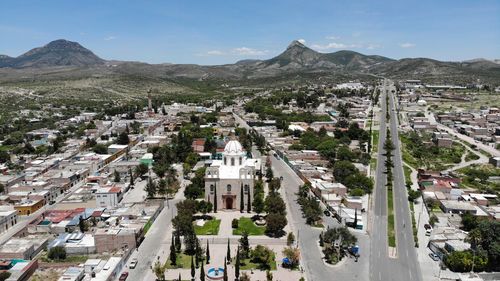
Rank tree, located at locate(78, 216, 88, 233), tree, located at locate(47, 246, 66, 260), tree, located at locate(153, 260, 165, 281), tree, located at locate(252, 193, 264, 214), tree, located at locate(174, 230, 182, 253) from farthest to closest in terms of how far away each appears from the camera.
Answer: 1. tree, located at locate(252, 193, 264, 214)
2. tree, located at locate(78, 216, 88, 233)
3. tree, located at locate(174, 230, 182, 253)
4. tree, located at locate(47, 246, 66, 260)
5. tree, located at locate(153, 260, 165, 281)

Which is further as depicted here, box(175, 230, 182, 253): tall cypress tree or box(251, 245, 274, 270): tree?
box(175, 230, 182, 253): tall cypress tree

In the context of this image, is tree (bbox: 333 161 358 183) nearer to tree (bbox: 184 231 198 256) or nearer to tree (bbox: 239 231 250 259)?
tree (bbox: 239 231 250 259)

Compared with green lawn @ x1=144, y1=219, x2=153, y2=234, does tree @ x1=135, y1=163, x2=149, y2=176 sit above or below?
above

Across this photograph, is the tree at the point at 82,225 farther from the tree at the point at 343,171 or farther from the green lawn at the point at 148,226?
the tree at the point at 343,171

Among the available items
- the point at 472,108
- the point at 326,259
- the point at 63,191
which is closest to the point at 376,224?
the point at 326,259

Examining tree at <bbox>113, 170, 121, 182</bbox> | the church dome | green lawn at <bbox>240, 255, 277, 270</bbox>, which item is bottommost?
green lawn at <bbox>240, 255, 277, 270</bbox>

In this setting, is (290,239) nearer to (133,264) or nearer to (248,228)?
(248,228)

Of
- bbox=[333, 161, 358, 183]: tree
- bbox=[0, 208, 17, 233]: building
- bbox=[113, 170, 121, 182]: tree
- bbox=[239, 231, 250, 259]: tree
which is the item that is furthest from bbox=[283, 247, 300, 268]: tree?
bbox=[113, 170, 121, 182]: tree

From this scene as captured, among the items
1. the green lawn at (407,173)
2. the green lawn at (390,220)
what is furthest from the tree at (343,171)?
the green lawn at (407,173)

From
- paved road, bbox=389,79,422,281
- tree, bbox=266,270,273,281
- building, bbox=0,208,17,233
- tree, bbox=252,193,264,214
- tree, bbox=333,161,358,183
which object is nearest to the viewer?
tree, bbox=266,270,273,281
